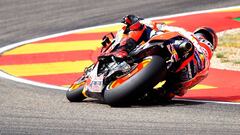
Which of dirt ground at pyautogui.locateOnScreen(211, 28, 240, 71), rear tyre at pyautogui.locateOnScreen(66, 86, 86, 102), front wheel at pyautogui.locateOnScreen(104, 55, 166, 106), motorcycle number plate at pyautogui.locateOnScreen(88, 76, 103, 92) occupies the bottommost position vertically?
dirt ground at pyautogui.locateOnScreen(211, 28, 240, 71)

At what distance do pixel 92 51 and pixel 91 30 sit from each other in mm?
2353

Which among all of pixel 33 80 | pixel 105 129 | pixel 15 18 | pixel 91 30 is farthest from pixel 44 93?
pixel 15 18

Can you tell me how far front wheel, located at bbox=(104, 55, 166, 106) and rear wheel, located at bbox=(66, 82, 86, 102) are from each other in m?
0.76

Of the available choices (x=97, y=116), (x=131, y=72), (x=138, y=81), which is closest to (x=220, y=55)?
(x=131, y=72)

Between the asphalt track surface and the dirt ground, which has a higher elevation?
the asphalt track surface

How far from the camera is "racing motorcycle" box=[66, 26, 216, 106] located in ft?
29.5

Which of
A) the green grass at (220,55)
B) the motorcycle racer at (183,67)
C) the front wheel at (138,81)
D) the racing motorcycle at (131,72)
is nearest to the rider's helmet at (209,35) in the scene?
the motorcycle racer at (183,67)

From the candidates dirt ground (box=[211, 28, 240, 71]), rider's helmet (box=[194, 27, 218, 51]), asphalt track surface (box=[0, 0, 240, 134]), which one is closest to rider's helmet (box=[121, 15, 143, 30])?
asphalt track surface (box=[0, 0, 240, 134])

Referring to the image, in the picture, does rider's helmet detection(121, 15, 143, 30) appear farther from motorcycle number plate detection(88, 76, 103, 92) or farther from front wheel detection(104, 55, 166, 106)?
motorcycle number plate detection(88, 76, 103, 92)

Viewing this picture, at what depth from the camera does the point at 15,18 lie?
1830 cm

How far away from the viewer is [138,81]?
896cm

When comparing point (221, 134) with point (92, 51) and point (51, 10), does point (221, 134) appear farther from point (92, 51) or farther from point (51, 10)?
point (51, 10)

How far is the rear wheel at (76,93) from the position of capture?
988cm

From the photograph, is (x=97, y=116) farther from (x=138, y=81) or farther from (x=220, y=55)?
(x=220, y=55)
